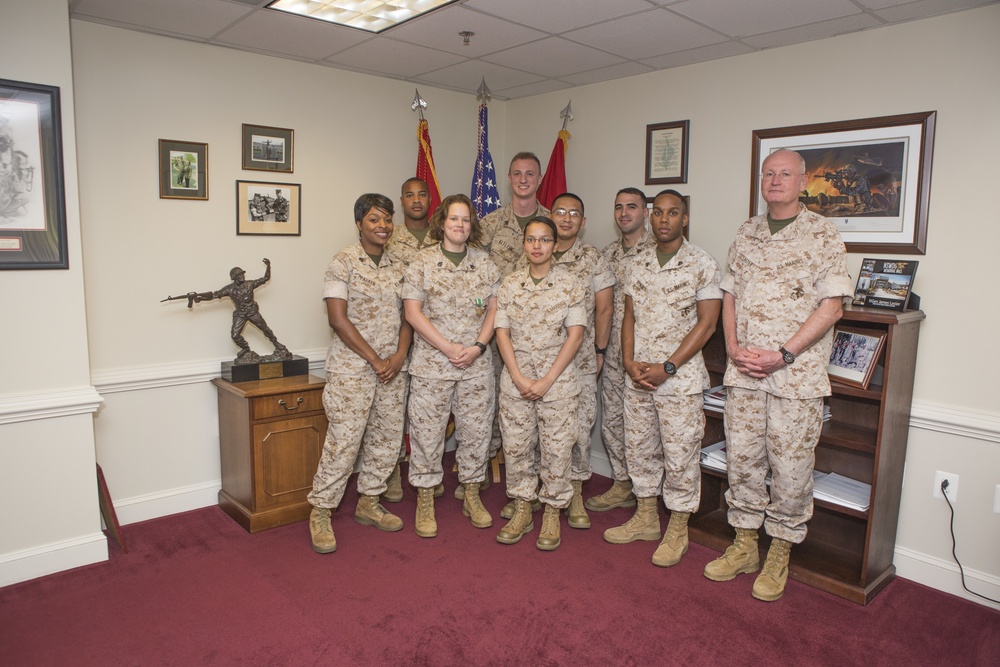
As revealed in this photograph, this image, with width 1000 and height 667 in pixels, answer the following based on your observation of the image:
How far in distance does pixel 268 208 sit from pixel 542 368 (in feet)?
6.21

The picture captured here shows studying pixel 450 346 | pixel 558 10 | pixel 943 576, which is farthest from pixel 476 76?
pixel 943 576

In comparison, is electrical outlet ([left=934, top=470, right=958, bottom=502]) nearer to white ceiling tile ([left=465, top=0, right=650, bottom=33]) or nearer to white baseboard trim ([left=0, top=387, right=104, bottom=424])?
white ceiling tile ([left=465, top=0, right=650, bottom=33])

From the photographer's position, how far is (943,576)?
9.93ft

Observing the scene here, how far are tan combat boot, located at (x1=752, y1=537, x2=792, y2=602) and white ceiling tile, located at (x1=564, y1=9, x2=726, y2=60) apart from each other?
7.81 ft

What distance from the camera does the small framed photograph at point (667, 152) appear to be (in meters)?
3.89

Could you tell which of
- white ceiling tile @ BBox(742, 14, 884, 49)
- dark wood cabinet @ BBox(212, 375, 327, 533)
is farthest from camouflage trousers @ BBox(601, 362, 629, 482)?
white ceiling tile @ BBox(742, 14, 884, 49)

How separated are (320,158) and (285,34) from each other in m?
0.80

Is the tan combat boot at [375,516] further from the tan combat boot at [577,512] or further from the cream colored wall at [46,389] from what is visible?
the cream colored wall at [46,389]

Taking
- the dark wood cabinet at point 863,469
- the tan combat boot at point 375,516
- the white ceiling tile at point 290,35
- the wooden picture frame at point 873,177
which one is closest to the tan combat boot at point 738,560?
the dark wood cabinet at point 863,469

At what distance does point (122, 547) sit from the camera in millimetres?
3242

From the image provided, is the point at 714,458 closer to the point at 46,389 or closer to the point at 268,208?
the point at 268,208

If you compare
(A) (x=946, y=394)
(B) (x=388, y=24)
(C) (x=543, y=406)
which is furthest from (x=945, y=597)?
(B) (x=388, y=24)

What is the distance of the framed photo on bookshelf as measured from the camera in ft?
9.70

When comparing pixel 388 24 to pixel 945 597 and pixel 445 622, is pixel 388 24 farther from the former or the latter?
pixel 945 597
